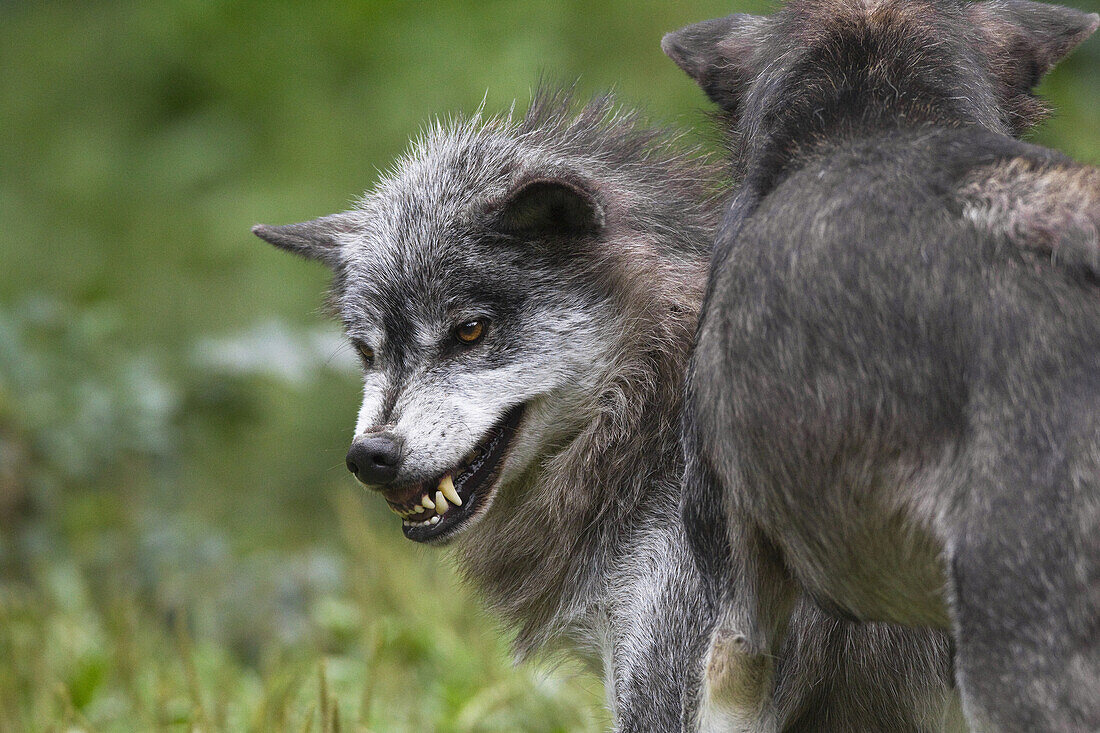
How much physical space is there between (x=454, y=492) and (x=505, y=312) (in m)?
0.46

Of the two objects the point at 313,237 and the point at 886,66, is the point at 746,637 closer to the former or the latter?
the point at 886,66

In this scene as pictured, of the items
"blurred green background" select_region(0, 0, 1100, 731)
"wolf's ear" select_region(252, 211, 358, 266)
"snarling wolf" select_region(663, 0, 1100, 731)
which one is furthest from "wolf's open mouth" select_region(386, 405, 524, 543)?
"wolf's ear" select_region(252, 211, 358, 266)

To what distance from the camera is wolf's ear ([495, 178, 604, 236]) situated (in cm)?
300

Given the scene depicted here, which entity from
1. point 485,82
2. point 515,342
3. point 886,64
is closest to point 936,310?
point 886,64

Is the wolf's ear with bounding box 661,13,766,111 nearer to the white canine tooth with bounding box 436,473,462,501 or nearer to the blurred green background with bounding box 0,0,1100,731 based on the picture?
the white canine tooth with bounding box 436,473,462,501

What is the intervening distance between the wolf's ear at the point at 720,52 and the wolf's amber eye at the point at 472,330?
781 millimetres

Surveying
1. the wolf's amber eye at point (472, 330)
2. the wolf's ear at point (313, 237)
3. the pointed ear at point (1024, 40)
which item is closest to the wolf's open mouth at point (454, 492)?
the wolf's amber eye at point (472, 330)

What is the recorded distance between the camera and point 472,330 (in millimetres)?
3113

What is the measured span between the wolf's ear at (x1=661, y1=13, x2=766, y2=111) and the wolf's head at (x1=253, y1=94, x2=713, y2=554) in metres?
0.39

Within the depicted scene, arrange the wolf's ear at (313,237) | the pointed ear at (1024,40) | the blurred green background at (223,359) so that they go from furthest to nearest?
the blurred green background at (223,359), the wolf's ear at (313,237), the pointed ear at (1024,40)

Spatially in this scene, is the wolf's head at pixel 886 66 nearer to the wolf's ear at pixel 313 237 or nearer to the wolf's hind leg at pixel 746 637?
the wolf's hind leg at pixel 746 637

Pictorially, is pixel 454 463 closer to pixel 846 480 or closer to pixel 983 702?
pixel 846 480

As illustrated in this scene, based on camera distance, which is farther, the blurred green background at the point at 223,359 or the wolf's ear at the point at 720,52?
the blurred green background at the point at 223,359

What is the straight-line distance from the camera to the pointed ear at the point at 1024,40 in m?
2.63
